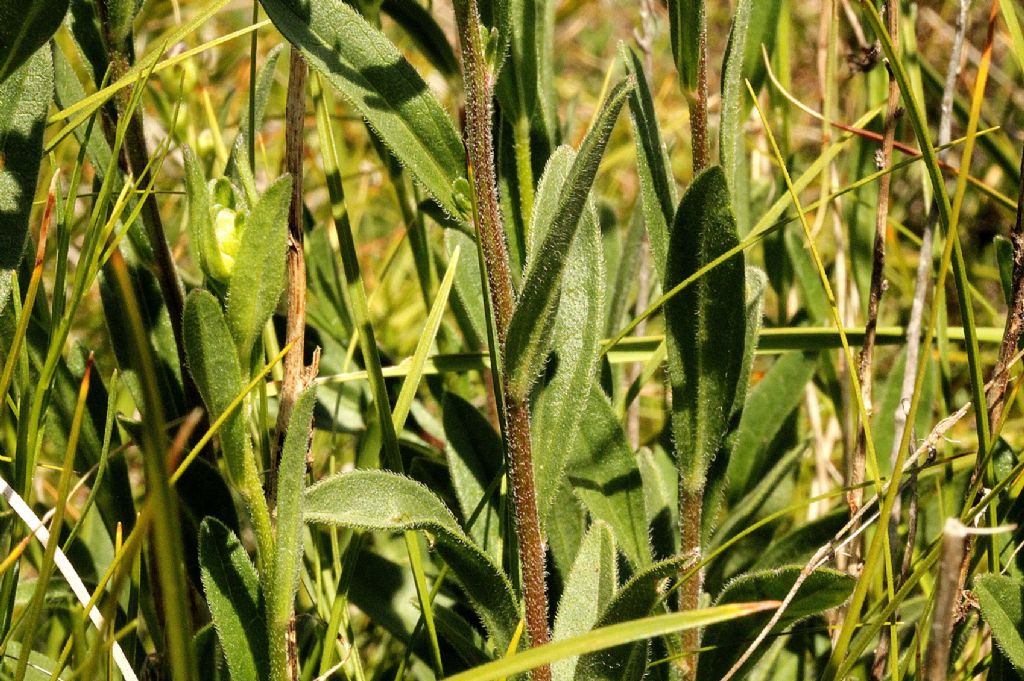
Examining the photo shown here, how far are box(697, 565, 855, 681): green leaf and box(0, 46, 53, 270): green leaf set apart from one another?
2.40 ft

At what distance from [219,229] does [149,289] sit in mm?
290

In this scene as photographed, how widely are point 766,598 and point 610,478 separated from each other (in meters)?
0.22

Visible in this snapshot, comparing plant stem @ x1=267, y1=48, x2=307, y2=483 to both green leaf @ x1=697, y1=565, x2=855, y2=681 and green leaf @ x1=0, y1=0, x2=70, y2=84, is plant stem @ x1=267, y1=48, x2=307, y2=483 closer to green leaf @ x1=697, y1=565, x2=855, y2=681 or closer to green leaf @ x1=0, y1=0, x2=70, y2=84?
green leaf @ x1=0, y1=0, x2=70, y2=84

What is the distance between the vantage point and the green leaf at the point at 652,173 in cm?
113

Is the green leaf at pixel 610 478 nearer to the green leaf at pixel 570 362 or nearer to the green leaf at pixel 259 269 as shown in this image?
the green leaf at pixel 570 362

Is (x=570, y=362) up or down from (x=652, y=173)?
down

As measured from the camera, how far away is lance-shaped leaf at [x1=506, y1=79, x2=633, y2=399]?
0.87 meters

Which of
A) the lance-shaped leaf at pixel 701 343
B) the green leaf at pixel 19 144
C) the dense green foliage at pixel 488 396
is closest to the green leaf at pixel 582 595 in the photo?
the dense green foliage at pixel 488 396

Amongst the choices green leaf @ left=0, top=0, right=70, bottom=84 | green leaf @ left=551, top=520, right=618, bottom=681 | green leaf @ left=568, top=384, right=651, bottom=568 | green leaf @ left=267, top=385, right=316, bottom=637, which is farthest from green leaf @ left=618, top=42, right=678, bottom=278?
green leaf @ left=0, top=0, right=70, bottom=84

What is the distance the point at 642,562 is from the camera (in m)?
1.19

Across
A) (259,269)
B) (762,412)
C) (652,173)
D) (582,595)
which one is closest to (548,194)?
(652,173)

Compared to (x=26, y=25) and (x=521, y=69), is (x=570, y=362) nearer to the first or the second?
(x=521, y=69)

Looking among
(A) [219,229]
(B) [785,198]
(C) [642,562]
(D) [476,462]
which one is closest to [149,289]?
(A) [219,229]

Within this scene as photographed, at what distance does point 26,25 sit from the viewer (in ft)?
2.95
